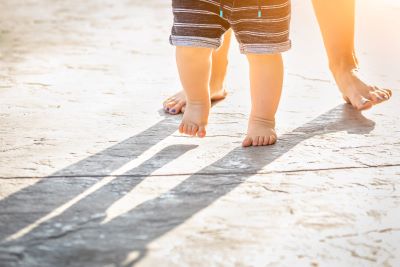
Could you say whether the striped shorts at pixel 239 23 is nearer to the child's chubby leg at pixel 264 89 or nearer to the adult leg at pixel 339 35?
the child's chubby leg at pixel 264 89

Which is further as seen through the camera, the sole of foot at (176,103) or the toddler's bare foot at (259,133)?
the sole of foot at (176,103)

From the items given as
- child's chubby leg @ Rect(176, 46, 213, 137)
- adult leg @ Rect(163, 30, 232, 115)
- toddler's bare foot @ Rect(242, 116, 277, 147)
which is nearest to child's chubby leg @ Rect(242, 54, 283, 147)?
toddler's bare foot @ Rect(242, 116, 277, 147)

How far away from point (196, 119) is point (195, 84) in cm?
9

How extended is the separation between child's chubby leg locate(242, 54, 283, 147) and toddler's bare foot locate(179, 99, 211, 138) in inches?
4.7

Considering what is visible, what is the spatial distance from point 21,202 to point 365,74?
56.8 inches

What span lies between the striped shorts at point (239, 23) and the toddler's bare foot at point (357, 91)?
350 millimetres

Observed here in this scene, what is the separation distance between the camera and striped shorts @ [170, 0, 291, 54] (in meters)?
1.90

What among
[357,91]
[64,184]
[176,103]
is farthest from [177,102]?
[64,184]

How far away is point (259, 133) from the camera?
74.0 inches

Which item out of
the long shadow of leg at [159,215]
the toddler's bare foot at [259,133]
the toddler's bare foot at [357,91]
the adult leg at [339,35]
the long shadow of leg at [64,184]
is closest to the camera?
the long shadow of leg at [159,215]

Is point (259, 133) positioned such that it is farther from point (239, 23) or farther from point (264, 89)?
point (239, 23)

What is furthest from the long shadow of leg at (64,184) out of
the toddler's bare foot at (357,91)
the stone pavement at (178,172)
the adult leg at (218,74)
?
the toddler's bare foot at (357,91)

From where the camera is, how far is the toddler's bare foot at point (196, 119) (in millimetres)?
1919

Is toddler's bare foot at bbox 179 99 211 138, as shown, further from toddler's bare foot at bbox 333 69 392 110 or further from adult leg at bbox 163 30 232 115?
toddler's bare foot at bbox 333 69 392 110
